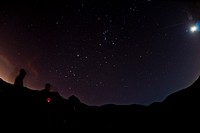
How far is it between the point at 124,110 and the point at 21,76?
65.2ft

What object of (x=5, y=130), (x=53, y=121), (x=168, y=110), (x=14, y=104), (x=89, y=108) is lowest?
(x=5, y=130)

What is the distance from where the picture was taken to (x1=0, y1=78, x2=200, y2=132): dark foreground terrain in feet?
45.6

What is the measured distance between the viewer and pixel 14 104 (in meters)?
15.3

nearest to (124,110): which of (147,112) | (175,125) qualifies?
(147,112)

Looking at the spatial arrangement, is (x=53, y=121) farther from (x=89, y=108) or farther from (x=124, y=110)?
(x=124, y=110)

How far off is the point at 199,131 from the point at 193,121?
1206 millimetres

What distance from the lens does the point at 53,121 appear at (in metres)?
13.9

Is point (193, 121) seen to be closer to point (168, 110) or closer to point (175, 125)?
point (175, 125)

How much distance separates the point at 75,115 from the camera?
15336 millimetres

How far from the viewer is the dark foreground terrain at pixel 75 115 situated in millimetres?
13898

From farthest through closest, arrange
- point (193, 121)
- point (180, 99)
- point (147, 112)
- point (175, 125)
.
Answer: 1. point (147, 112)
2. point (180, 99)
3. point (175, 125)
4. point (193, 121)

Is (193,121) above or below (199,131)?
above

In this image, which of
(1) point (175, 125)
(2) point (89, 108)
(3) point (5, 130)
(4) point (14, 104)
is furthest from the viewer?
(2) point (89, 108)

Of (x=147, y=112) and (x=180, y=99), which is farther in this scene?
(x=147, y=112)
